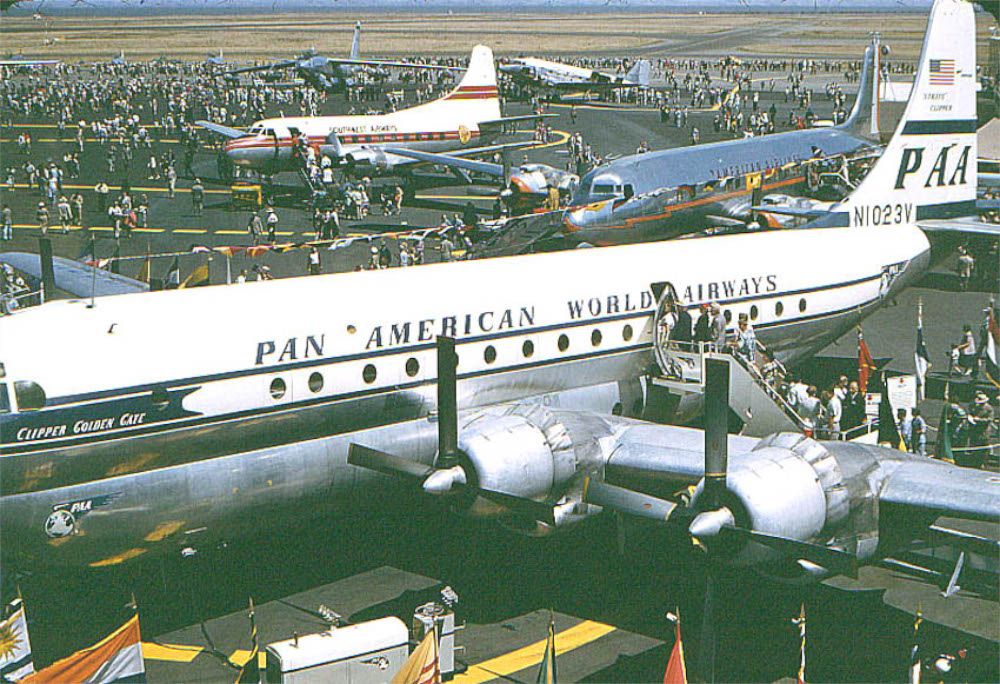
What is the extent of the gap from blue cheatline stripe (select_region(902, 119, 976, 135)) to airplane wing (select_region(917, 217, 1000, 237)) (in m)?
2.52

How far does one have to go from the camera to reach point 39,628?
17250 mm

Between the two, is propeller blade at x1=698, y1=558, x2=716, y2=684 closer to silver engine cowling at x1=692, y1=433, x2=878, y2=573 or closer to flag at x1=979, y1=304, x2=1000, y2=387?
silver engine cowling at x1=692, y1=433, x2=878, y2=573

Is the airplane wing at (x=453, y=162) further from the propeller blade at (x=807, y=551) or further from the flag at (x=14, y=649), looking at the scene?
the flag at (x=14, y=649)

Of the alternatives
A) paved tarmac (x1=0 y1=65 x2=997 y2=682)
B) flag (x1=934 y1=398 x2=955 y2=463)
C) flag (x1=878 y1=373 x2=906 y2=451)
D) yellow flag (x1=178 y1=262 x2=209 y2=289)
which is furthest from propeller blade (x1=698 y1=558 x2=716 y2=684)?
yellow flag (x1=178 y1=262 x2=209 y2=289)

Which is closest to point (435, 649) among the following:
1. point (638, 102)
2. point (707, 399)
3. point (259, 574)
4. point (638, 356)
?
point (707, 399)

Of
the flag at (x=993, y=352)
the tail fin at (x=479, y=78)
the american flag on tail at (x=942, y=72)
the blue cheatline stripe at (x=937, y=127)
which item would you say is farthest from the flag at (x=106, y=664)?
the tail fin at (x=479, y=78)

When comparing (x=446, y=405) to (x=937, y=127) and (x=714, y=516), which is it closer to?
(x=714, y=516)

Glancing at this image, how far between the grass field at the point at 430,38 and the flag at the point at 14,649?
430ft

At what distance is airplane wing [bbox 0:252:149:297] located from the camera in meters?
24.9

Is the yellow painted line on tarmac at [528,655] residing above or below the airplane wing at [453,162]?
below

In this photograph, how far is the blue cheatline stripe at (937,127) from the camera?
29766mm

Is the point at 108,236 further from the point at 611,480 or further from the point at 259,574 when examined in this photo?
the point at 611,480

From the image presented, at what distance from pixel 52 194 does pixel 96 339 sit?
4607 centimetres

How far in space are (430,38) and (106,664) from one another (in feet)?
537
